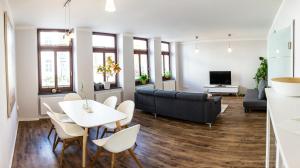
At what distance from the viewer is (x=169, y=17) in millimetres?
5387

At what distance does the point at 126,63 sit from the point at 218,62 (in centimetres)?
472

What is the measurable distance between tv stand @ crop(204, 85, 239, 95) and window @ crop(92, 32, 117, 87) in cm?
448

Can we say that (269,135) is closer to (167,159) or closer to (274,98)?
(274,98)

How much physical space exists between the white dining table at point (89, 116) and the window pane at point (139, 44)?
15.1 ft

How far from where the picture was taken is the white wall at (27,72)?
5988 millimetres

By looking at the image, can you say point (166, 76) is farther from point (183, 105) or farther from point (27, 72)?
point (27, 72)

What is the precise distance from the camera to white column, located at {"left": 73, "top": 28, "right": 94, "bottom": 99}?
21.6 ft

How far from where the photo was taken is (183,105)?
5.57 m

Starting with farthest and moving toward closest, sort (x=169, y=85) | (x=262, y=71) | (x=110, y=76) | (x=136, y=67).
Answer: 1. (x=169, y=85)
2. (x=262, y=71)
3. (x=136, y=67)
4. (x=110, y=76)

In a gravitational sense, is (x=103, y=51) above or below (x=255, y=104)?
above

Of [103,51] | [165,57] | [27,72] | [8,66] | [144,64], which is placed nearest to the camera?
[8,66]

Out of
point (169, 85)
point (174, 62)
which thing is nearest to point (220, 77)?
point (174, 62)

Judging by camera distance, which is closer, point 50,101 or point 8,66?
point 8,66

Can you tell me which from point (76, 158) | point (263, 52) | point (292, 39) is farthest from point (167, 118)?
point (263, 52)
